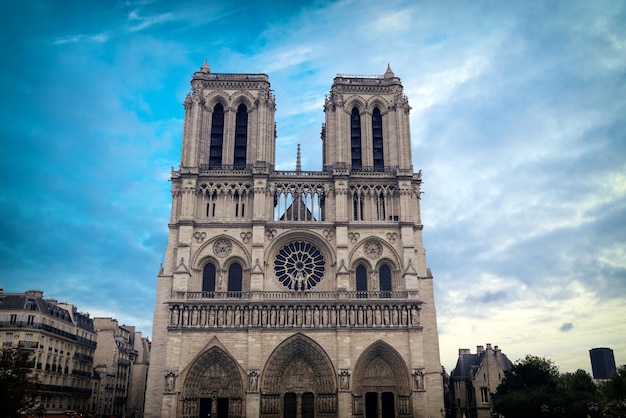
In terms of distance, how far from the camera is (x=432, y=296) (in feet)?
130

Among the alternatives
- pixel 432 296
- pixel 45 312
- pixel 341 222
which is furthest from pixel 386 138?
pixel 45 312

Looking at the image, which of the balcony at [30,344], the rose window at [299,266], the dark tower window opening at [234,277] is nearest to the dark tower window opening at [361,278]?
Answer: the rose window at [299,266]

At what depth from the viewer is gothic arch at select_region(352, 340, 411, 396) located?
37094 millimetres

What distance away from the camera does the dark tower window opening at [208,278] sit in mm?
39781

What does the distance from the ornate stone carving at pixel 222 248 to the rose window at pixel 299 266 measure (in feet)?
10.7

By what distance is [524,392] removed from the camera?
3647 centimetres

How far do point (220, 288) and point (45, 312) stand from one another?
10.9 m

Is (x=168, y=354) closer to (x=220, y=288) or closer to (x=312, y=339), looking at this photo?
(x=220, y=288)

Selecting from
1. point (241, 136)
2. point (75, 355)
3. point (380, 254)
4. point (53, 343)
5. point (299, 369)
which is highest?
point (241, 136)

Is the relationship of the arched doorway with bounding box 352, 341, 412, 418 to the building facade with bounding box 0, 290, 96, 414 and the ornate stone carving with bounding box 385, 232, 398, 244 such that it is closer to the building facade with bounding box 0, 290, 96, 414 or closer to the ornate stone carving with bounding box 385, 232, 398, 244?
the ornate stone carving with bounding box 385, 232, 398, 244

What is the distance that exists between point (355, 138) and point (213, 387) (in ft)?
66.8

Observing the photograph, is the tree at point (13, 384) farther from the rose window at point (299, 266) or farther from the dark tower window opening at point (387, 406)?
the dark tower window opening at point (387, 406)

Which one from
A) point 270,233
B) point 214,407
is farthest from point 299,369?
point 270,233

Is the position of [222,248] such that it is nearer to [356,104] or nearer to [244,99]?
[244,99]
